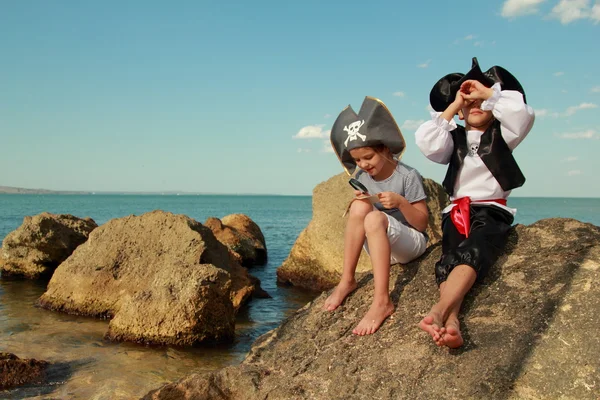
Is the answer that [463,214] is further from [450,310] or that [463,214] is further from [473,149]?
[450,310]

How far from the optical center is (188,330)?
20.1ft

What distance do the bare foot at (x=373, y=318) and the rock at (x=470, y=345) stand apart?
0.13 ft

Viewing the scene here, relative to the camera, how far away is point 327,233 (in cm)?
989

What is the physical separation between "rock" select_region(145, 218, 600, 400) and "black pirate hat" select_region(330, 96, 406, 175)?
0.95 m

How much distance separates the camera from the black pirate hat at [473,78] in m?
3.47

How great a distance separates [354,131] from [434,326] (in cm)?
153

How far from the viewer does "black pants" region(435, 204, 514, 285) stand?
3.29 meters

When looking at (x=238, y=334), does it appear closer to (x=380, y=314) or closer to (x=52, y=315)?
(x=52, y=315)

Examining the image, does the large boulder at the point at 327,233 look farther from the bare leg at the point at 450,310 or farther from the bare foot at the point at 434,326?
the bare foot at the point at 434,326

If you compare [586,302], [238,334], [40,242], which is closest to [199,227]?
[238,334]

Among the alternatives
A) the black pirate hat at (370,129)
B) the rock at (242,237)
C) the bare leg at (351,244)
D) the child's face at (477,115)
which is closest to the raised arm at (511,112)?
the child's face at (477,115)

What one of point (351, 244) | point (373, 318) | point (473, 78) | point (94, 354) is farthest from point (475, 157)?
point (94, 354)

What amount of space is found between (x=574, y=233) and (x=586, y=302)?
0.78 m

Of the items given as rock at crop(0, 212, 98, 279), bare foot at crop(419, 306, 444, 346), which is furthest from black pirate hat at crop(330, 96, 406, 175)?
rock at crop(0, 212, 98, 279)
